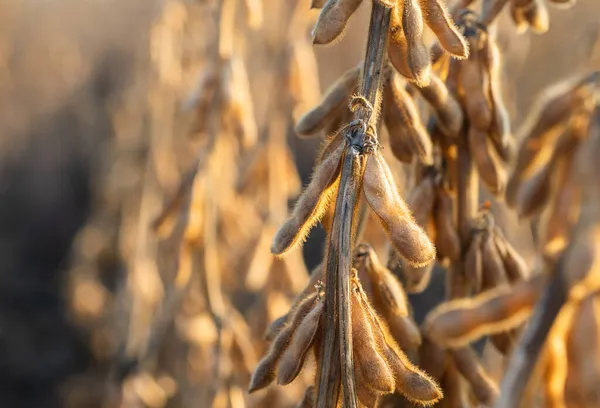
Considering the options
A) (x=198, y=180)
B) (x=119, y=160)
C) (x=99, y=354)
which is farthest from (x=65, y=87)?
(x=198, y=180)

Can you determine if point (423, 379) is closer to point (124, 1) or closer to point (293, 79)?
point (293, 79)

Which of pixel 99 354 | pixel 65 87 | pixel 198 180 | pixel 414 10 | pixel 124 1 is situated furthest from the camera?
pixel 124 1

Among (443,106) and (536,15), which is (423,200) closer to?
(443,106)

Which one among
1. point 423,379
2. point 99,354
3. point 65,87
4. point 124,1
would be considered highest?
point 124,1

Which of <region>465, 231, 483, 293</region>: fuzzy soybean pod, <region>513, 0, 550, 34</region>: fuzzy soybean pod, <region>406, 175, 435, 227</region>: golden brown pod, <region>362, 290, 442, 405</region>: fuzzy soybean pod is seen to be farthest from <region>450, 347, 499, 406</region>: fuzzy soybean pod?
<region>513, 0, 550, 34</region>: fuzzy soybean pod

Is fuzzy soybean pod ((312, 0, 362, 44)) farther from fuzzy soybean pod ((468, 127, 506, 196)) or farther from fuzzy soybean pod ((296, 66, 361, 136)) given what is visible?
fuzzy soybean pod ((468, 127, 506, 196))

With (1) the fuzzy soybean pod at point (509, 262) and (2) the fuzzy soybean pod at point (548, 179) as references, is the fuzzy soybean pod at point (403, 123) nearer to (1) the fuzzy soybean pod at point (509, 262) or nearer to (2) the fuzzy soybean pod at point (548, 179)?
(2) the fuzzy soybean pod at point (548, 179)
